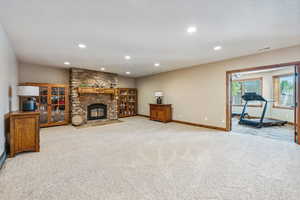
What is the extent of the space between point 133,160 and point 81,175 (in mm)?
910

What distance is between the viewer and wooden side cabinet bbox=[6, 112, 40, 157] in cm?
274

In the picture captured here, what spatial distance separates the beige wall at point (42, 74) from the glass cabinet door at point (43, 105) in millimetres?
618

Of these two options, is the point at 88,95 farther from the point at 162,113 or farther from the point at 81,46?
the point at 162,113

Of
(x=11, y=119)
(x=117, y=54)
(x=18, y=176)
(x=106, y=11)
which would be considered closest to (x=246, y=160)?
(x=106, y=11)

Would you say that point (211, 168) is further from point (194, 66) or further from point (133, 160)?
point (194, 66)

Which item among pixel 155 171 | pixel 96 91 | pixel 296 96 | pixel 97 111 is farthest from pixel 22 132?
pixel 296 96

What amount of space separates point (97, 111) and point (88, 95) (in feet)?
3.10

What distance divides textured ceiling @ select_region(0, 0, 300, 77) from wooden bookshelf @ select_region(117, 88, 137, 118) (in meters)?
4.53

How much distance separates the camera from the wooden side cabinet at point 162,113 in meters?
6.43

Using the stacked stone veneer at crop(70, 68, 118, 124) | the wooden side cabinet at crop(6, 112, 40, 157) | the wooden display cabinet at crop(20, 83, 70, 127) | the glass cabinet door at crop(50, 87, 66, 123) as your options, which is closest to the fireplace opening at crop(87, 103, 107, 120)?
the stacked stone veneer at crop(70, 68, 118, 124)

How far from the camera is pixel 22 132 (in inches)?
113

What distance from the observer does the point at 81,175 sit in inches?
83.2

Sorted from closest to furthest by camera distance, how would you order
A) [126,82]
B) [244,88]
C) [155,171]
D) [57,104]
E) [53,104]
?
[155,171]
[53,104]
[57,104]
[244,88]
[126,82]

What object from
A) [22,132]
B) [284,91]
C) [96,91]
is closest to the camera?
[22,132]
